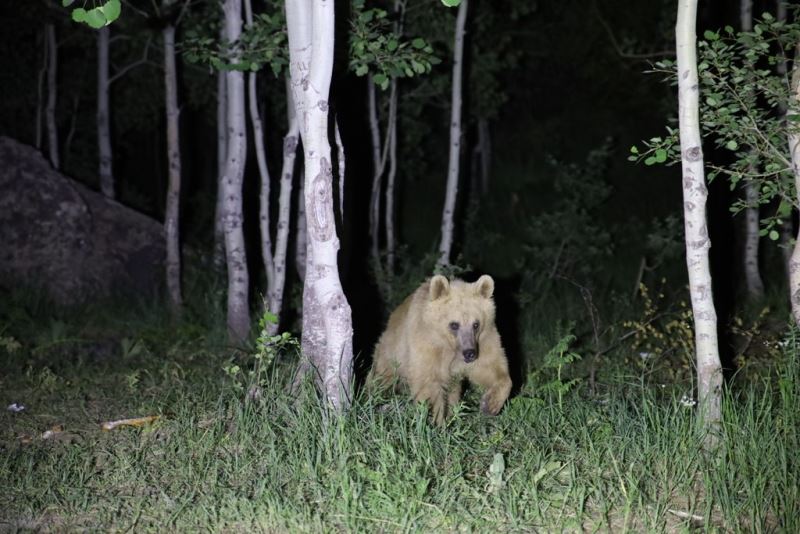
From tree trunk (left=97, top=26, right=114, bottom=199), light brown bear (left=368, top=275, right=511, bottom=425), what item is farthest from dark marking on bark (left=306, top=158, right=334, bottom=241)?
tree trunk (left=97, top=26, right=114, bottom=199)

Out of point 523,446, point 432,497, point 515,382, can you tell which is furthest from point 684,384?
point 432,497

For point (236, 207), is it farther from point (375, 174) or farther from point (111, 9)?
point (111, 9)

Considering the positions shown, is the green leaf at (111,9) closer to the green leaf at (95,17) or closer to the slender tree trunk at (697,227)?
the green leaf at (95,17)

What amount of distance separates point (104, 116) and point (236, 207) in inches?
232

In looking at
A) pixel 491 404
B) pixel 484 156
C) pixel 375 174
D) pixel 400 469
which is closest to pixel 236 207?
pixel 375 174

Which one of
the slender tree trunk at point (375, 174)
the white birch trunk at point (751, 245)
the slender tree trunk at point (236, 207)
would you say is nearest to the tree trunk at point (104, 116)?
the slender tree trunk at point (375, 174)

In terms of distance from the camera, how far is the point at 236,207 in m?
9.23

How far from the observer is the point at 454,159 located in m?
10.5

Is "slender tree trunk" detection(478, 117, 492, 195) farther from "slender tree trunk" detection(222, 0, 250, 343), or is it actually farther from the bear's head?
the bear's head

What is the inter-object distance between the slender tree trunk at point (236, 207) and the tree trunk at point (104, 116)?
503cm

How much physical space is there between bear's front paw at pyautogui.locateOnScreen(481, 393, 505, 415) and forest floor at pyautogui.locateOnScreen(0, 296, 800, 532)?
73mm

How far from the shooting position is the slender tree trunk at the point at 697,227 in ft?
16.3

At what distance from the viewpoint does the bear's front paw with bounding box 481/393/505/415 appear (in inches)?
246

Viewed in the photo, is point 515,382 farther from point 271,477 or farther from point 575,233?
point 575,233
